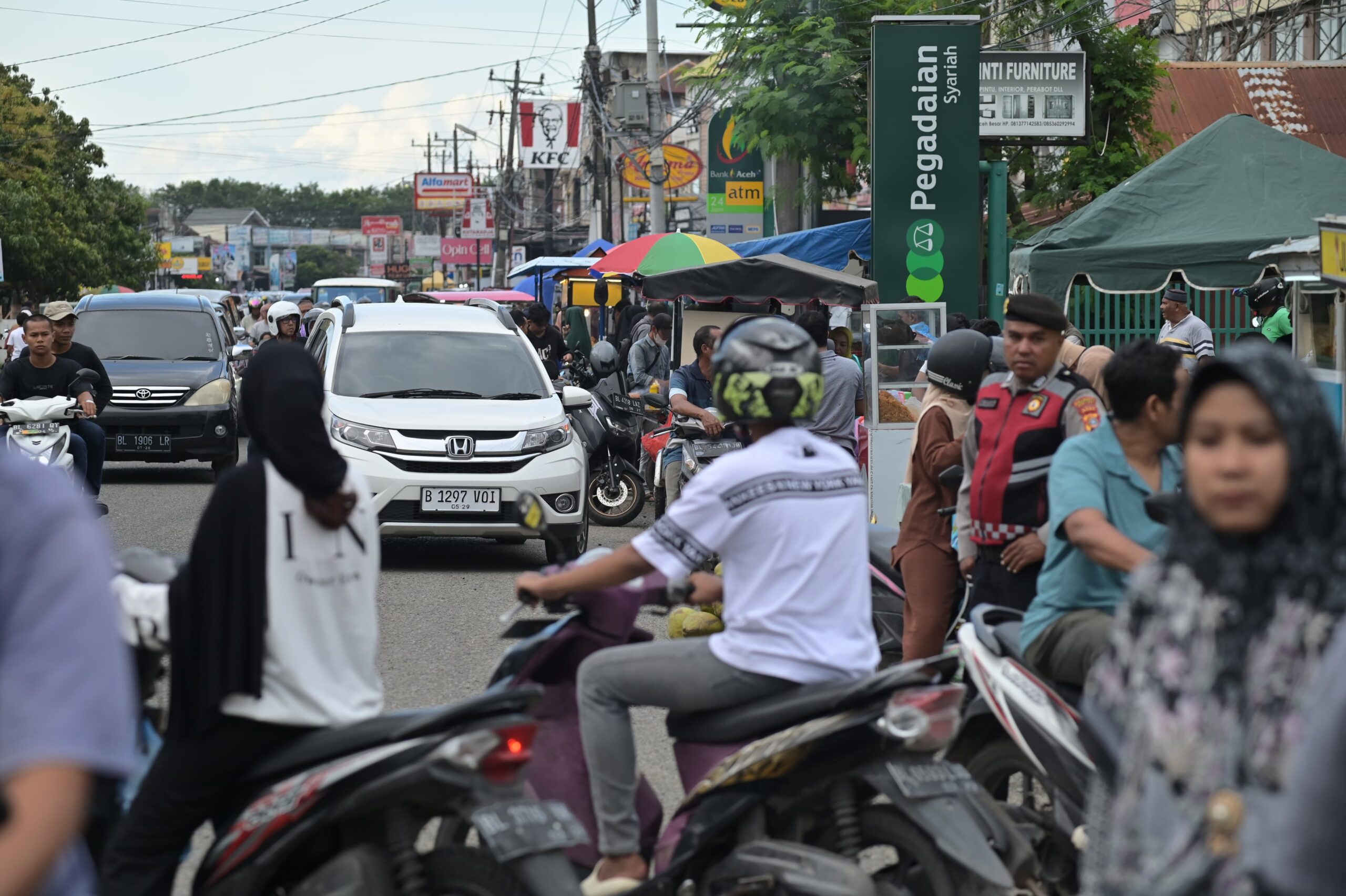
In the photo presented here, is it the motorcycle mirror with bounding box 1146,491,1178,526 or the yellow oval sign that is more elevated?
the yellow oval sign

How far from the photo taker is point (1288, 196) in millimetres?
14633

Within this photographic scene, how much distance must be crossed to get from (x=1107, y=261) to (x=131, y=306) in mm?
10350

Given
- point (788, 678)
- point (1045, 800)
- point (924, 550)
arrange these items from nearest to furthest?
point (788, 678), point (1045, 800), point (924, 550)

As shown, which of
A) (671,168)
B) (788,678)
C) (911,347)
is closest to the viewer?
(788,678)

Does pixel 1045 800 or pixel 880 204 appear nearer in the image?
pixel 1045 800

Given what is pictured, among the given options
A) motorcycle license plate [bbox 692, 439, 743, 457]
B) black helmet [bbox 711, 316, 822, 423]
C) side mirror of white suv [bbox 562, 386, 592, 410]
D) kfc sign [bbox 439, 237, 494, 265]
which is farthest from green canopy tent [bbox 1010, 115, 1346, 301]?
kfc sign [bbox 439, 237, 494, 265]

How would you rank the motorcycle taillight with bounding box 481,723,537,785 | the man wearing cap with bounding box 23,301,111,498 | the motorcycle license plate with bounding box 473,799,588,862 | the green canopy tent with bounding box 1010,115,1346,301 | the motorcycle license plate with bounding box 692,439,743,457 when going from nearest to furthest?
the motorcycle license plate with bounding box 473,799,588,862 → the motorcycle taillight with bounding box 481,723,537,785 → the motorcycle license plate with bounding box 692,439,743,457 → the man wearing cap with bounding box 23,301,111,498 → the green canopy tent with bounding box 1010,115,1346,301

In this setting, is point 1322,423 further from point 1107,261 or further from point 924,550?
point 1107,261

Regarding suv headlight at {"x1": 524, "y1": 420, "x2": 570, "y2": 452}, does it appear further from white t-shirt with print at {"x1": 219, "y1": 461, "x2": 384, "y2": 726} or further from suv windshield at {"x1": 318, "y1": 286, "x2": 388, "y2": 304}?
suv windshield at {"x1": 318, "y1": 286, "x2": 388, "y2": 304}

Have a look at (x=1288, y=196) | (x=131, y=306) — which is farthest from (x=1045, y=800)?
(x=131, y=306)

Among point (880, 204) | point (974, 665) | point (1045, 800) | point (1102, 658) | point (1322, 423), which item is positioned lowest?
point (1045, 800)

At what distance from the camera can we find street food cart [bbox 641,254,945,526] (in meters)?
11.3

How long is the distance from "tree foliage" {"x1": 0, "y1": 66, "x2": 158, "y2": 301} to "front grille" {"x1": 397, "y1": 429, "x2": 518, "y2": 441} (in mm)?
41063

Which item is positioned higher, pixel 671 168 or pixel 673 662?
pixel 671 168
